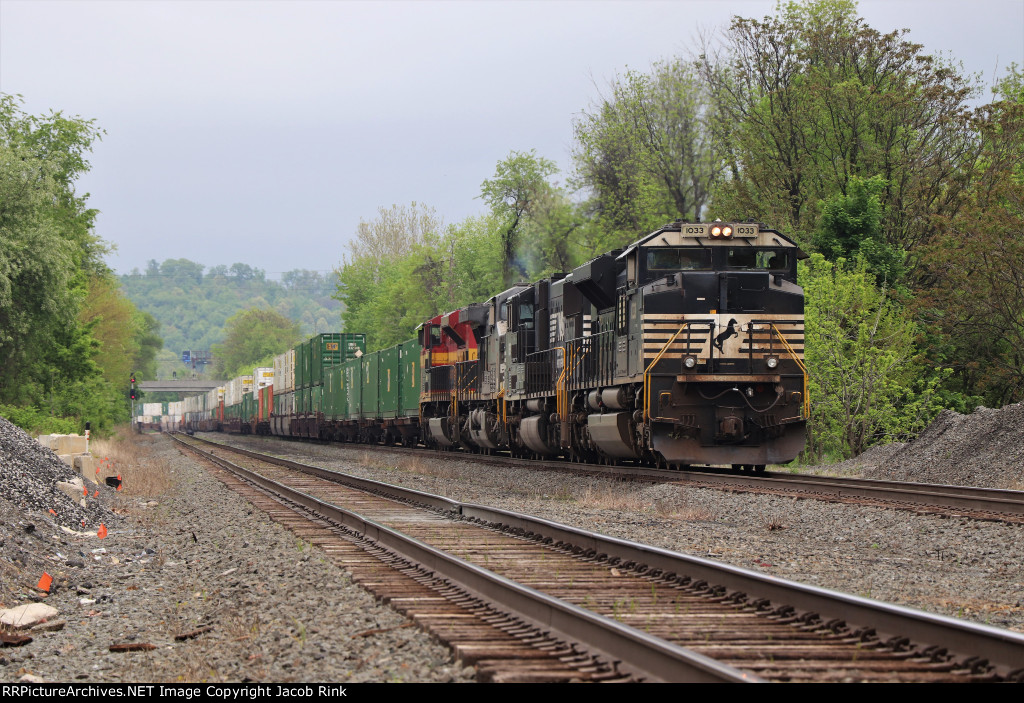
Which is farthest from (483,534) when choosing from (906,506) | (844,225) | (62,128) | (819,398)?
(62,128)

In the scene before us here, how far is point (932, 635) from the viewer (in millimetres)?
4895

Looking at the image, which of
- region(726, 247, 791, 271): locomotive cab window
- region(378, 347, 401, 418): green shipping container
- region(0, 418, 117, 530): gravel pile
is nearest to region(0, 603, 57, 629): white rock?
region(0, 418, 117, 530): gravel pile

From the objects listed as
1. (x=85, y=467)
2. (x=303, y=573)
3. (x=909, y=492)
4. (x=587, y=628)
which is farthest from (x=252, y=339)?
(x=587, y=628)

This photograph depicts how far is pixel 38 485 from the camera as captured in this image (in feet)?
40.7

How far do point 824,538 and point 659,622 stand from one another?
15.5ft

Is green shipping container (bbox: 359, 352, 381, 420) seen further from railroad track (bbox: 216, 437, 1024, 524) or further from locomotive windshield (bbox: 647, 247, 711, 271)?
locomotive windshield (bbox: 647, 247, 711, 271)

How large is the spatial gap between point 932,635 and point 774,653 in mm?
740

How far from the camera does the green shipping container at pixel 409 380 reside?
32750mm

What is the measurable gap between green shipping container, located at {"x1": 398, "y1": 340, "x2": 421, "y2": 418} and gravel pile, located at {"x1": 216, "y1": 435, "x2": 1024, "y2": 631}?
55.2 ft

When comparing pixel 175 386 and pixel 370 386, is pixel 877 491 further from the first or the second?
pixel 175 386

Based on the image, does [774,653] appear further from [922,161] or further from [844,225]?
[922,161]

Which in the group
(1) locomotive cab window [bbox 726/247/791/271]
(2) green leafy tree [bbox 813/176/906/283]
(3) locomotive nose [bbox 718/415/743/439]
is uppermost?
(2) green leafy tree [bbox 813/176/906/283]

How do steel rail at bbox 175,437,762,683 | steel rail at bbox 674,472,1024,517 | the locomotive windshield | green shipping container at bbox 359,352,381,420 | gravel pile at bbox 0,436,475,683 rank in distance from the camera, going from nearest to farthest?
steel rail at bbox 175,437,762,683 < gravel pile at bbox 0,436,475,683 < steel rail at bbox 674,472,1024,517 < the locomotive windshield < green shipping container at bbox 359,352,381,420

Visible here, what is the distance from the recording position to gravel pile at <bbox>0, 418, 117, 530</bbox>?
37.5 feet
